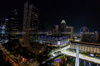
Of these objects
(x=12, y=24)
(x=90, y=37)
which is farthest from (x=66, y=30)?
(x=12, y=24)

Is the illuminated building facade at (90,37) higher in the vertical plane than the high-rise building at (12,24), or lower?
lower

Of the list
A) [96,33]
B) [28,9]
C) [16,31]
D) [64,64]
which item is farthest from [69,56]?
[16,31]

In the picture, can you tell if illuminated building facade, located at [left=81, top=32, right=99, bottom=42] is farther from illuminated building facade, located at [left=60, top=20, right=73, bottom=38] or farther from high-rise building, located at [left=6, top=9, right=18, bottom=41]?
high-rise building, located at [left=6, top=9, right=18, bottom=41]

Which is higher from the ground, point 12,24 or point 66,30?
point 12,24

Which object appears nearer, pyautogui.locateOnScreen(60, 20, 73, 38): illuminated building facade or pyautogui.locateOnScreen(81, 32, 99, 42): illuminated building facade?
pyautogui.locateOnScreen(81, 32, 99, 42): illuminated building facade

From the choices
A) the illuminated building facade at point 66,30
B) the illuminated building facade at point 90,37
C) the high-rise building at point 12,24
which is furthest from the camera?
the illuminated building facade at point 66,30

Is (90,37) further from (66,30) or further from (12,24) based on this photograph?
(12,24)

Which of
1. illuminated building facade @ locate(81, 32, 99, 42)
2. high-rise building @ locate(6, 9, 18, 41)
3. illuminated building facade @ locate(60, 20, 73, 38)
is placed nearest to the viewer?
illuminated building facade @ locate(81, 32, 99, 42)

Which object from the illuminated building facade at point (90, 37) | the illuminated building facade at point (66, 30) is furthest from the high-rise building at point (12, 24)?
the illuminated building facade at point (90, 37)

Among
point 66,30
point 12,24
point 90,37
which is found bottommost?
point 90,37

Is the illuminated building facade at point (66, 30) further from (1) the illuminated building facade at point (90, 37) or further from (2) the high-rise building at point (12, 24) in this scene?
(2) the high-rise building at point (12, 24)

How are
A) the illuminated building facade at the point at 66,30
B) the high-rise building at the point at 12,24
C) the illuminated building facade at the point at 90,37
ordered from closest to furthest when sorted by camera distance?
1. the illuminated building facade at the point at 90,37
2. the high-rise building at the point at 12,24
3. the illuminated building facade at the point at 66,30

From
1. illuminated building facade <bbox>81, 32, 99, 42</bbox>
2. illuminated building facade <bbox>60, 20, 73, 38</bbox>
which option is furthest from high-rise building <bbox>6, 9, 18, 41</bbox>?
illuminated building facade <bbox>81, 32, 99, 42</bbox>
